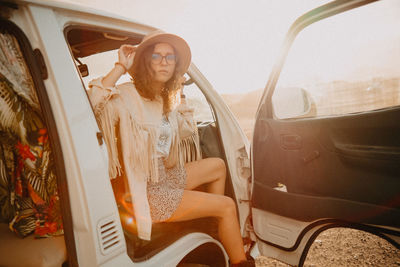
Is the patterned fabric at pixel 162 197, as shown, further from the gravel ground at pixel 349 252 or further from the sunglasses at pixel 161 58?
the gravel ground at pixel 349 252

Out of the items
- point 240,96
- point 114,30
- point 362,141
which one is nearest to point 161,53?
point 114,30

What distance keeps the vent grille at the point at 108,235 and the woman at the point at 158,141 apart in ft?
0.87

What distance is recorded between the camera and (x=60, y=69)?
113cm

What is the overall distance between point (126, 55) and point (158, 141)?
62 centimetres

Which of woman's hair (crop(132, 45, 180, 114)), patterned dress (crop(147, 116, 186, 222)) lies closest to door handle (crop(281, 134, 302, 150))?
patterned dress (crop(147, 116, 186, 222))

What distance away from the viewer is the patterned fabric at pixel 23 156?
3.63ft

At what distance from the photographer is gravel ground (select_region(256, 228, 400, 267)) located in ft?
7.41

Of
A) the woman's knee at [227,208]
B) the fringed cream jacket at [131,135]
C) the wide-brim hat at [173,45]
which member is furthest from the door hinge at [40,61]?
the woman's knee at [227,208]

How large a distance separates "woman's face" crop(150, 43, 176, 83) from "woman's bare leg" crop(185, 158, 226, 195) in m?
0.77

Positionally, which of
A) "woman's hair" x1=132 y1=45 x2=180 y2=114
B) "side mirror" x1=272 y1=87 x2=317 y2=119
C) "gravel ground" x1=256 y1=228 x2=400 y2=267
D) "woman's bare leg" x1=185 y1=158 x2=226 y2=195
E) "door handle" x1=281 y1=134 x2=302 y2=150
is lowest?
"gravel ground" x1=256 y1=228 x2=400 y2=267

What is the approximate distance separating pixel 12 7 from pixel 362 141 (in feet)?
5.96

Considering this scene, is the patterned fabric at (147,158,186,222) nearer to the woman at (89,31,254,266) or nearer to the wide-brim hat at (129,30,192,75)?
the woman at (89,31,254,266)

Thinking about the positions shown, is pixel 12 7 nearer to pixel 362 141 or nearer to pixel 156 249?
pixel 156 249

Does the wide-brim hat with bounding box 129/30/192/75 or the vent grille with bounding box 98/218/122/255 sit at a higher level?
the wide-brim hat with bounding box 129/30/192/75
